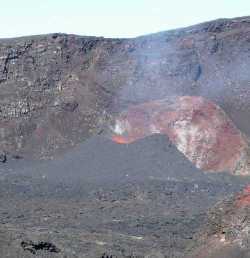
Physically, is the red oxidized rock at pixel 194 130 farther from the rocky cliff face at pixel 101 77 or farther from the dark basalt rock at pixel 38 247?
the dark basalt rock at pixel 38 247

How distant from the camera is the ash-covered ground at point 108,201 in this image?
19906mm

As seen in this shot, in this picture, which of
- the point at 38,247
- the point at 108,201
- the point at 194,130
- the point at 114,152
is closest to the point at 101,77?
the point at 194,130

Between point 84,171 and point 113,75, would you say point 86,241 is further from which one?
point 113,75

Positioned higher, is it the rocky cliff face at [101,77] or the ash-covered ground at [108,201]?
the rocky cliff face at [101,77]

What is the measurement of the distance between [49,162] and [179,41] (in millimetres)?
14482

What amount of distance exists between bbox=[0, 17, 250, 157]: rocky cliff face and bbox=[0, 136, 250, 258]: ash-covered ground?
12.5ft

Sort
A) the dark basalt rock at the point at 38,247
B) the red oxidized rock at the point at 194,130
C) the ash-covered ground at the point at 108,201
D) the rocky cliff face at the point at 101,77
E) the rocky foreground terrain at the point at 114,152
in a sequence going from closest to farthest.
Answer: the dark basalt rock at the point at 38,247 → the rocky foreground terrain at the point at 114,152 → the ash-covered ground at the point at 108,201 → the red oxidized rock at the point at 194,130 → the rocky cliff face at the point at 101,77

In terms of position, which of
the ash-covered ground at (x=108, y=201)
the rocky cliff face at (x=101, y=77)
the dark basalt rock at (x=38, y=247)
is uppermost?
the rocky cliff face at (x=101, y=77)

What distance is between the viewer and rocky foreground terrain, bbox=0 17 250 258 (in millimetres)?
19703

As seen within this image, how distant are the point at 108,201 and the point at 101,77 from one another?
53.1 ft

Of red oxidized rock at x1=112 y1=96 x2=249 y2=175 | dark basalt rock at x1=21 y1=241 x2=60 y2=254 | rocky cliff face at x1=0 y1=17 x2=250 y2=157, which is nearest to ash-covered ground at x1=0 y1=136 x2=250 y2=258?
dark basalt rock at x1=21 y1=241 x2=60 y2=254

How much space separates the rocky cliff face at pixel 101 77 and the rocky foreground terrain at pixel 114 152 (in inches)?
2.3

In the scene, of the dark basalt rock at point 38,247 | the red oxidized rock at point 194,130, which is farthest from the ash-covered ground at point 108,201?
the red oxidized rock at point 194,130

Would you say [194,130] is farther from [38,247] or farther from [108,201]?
[38,247]
